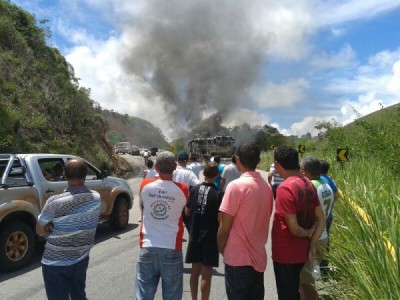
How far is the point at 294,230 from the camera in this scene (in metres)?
3.48

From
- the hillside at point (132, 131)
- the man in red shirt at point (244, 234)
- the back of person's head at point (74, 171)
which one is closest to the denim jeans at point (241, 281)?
the man in red shirt at point (244, 234)

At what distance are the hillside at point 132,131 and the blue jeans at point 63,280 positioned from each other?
8914 centimetres

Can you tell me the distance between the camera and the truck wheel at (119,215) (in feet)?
30.5

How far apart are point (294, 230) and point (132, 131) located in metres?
133

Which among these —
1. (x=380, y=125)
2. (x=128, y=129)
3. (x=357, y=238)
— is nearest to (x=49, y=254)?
(x=357, y=238)

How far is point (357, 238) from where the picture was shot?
142 inches

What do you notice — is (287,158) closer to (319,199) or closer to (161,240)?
(319,199)

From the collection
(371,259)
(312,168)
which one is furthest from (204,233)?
(371,259)

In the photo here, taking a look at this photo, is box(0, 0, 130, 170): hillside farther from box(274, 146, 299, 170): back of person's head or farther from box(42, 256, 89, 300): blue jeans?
box(274, 146, 299, 170): back of person's head

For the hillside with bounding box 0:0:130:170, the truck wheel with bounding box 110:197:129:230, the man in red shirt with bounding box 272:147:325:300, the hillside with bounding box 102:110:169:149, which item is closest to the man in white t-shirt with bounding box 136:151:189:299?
the man in red shirt with bounding box 272:147:325:300

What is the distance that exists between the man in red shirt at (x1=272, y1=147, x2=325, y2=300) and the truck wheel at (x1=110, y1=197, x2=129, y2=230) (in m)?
6.10

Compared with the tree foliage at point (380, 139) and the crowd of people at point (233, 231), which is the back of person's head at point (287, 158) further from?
the tree foliage at point (380, 139)

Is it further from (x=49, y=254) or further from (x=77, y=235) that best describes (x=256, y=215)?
(x=49, y=254)

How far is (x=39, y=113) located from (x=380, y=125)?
1492cm
